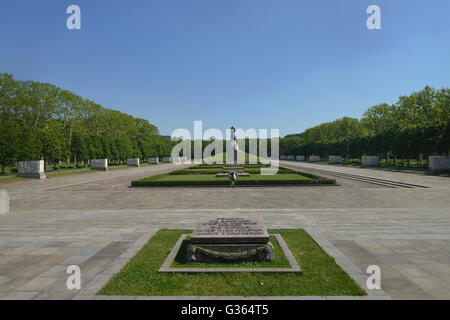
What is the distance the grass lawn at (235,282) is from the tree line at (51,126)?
40543 mm

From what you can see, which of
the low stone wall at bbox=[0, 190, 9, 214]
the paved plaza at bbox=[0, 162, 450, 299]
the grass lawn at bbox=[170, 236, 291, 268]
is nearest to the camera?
the paved plaza at bbox=[0, 162, 450, 299]

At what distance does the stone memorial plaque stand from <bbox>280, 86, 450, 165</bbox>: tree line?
43.3 meters

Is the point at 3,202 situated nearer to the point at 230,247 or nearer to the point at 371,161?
the point at 230,247

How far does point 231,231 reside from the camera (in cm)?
Answer: 625

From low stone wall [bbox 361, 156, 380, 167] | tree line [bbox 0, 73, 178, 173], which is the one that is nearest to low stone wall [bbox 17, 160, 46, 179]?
tree line [bbox 0, 73, 178, 173]

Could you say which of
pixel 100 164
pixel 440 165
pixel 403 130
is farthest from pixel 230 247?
pixel 403 130

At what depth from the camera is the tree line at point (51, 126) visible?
35.8m

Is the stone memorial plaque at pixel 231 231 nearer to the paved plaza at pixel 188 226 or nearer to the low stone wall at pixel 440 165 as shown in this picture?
the paved plaza at pixel 188 226

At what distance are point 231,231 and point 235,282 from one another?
4.64ft

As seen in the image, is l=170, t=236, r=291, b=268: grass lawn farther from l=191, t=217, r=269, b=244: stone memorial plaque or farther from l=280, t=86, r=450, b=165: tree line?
l=280, t=86, r=450, b=165: tree line

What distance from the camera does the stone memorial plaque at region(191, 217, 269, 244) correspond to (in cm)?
598

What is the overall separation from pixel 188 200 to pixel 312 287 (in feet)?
40.8

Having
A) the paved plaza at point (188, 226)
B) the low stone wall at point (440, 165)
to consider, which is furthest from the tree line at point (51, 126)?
the low stone wall at point (440, 165)
